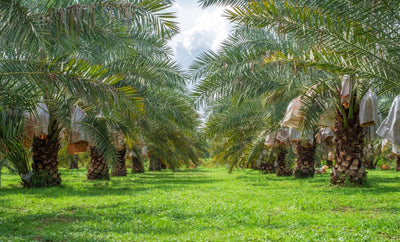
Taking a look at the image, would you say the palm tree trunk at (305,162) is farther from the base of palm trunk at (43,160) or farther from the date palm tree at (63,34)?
the date palm tree at (63,34)

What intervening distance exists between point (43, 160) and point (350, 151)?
9024 millimetres

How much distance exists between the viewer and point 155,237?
5.58 metres

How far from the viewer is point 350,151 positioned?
12.2m

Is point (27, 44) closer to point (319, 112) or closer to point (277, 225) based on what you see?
point (277, 225)

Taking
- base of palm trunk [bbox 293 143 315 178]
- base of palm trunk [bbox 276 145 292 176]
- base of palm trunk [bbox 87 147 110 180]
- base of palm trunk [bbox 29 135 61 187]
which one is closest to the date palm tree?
base of palm trunk [bbox 29 135 61 187]

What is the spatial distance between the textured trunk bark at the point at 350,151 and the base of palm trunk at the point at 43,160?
8.54 metres

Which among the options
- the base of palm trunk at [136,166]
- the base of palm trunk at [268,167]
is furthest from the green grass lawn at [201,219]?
the base of palm trunk at [136,166]

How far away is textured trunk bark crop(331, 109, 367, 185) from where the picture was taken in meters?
12.1

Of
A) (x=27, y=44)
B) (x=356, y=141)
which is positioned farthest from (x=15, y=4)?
(x=356, y=141)

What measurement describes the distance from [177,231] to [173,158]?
13.6 meters

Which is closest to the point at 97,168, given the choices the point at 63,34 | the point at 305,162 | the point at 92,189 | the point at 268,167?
the point at 92,189

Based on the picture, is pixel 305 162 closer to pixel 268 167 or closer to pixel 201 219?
pixel 268 167

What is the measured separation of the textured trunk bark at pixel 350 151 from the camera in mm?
12102

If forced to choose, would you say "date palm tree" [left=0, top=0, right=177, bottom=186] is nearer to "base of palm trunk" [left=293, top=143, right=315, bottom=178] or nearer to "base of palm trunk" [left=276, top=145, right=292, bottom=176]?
"base of palm trunk" [left=293, top=143, right=315, bottom=178]
